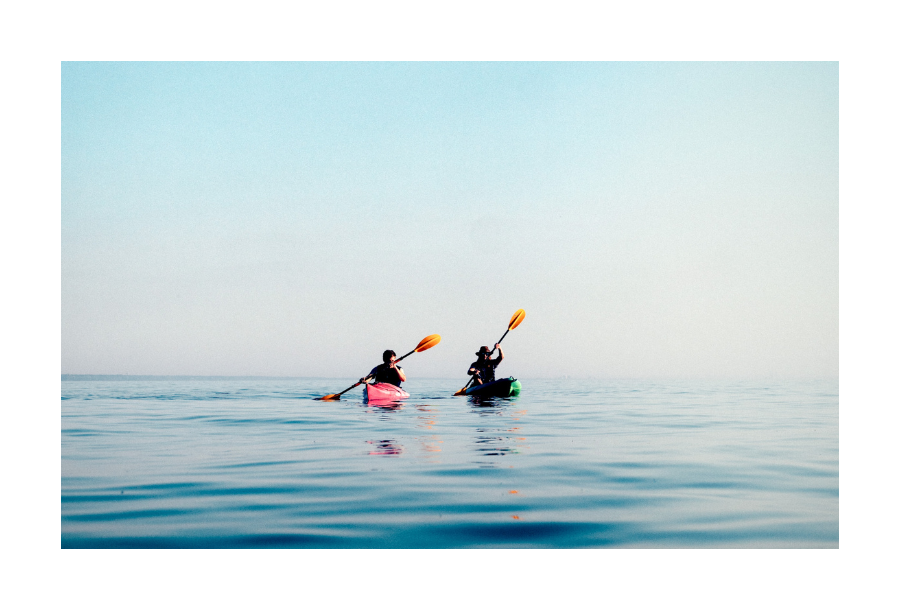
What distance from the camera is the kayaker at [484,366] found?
2042 cm

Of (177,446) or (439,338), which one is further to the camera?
(439,338)

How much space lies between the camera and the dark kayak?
770 inches

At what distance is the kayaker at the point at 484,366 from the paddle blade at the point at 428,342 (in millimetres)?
1474

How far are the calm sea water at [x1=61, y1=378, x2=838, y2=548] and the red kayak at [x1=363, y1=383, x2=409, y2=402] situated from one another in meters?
4.81

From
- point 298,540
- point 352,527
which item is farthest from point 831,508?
point 298,540

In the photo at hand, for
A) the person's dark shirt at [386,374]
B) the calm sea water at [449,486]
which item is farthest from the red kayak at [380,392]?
the calm sea water at [449,486]

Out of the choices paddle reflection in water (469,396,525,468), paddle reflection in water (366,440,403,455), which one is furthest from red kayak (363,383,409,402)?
paddle reflection in water (366,440,403,455)

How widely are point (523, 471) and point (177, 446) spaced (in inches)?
220

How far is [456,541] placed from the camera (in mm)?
4898

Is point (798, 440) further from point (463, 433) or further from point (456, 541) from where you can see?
point (456, 541)

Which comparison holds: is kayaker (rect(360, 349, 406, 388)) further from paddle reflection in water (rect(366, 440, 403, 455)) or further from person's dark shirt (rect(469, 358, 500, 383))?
paddle reflection in water (rect(366, 440, 403, 455))

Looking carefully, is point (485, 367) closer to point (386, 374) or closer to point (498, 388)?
point (498, 388)

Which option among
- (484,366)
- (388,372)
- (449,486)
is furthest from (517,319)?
(449,486)

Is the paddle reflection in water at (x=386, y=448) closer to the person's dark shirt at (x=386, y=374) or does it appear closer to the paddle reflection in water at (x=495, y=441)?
the paddle reflection in water at (x=495, y=441)
